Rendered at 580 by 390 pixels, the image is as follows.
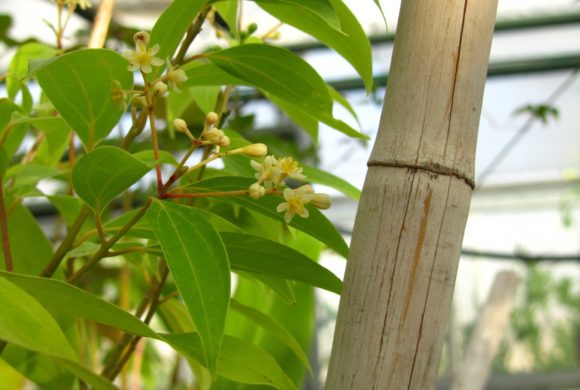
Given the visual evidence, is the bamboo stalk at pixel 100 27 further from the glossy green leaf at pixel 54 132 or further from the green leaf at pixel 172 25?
the green leaf at pixel 172 25

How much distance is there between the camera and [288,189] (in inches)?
15.4

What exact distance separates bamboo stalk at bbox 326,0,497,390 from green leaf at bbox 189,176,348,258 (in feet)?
0.12

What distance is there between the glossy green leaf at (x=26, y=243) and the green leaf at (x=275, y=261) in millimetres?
201

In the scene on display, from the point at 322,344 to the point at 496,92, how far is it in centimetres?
115

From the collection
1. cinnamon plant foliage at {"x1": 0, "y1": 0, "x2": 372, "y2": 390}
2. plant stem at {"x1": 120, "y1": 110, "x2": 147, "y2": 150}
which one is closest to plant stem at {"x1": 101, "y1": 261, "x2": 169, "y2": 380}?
cinnamon plant foliage at {"x1": 0, "y1": 0, "x2": 372, "y2": 390}

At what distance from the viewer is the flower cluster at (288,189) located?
1.28ft

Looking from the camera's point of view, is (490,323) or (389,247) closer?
(389,247)

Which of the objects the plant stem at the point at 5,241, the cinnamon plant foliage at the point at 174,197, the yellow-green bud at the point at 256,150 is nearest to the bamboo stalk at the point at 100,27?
the cinnamon plant foliage at the point at 174,197

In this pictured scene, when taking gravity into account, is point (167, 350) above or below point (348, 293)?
above

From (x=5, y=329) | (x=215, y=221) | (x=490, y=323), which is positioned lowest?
(x=5, y=329)

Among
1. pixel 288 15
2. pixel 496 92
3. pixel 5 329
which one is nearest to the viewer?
pixel 5 329

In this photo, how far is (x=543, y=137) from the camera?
120 inches

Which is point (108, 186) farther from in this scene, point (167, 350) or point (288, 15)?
point (167, 350)

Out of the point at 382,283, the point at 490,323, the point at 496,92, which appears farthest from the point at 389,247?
the point at 496,92
